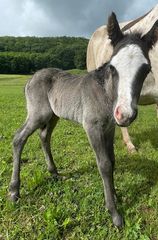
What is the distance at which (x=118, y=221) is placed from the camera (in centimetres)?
450

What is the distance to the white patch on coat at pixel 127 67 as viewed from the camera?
12.3ft

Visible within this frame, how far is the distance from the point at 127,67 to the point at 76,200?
2.11 m

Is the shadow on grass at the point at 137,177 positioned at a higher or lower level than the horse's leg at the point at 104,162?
lower

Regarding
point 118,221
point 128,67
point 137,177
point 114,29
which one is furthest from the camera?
point 137,177

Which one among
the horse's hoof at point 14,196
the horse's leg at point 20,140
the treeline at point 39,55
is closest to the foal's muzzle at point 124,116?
the horse's leg at point 20,140

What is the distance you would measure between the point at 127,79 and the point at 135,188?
2.14 meters

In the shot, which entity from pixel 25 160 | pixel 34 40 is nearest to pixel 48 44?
pixel 34 40

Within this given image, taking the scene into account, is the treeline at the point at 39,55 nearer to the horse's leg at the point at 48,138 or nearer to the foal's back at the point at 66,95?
the horse's leg at the point at 48,138

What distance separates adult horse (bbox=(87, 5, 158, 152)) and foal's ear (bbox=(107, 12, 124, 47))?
0.42ft

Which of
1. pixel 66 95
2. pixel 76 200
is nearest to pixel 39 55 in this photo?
pixel 66 95

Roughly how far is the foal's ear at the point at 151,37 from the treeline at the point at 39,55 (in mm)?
56526

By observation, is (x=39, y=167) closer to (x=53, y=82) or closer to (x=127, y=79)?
(x=53, y=82)

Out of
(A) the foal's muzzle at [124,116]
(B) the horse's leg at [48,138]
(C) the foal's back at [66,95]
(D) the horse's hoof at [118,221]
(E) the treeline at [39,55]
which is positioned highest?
(E) the treeline at [39,55]

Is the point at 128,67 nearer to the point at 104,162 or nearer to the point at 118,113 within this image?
the point at 118,113
